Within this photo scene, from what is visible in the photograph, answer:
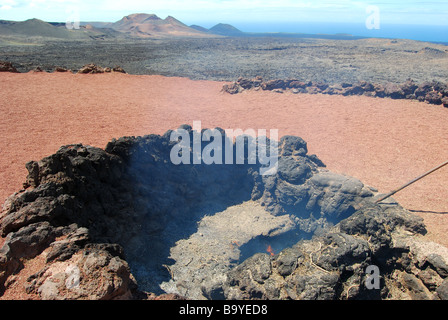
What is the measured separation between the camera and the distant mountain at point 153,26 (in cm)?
7124

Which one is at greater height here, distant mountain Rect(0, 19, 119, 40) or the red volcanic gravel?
distant mountain Rect(0, 19, 119, 40)

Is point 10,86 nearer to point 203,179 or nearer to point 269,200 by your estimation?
point 203,179

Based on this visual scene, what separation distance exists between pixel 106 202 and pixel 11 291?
7.24 feet

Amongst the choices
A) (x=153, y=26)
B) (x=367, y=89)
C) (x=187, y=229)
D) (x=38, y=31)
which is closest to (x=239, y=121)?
(x=187, y=229)

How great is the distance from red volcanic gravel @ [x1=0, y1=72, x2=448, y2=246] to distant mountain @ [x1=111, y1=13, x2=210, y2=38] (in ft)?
191

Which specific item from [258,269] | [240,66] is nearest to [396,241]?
[258,269]

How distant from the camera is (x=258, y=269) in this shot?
4.59m

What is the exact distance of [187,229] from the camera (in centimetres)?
694

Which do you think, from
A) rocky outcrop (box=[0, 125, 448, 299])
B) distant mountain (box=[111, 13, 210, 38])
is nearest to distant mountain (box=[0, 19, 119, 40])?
distant mountain (box=[111, 13, 210, 38])

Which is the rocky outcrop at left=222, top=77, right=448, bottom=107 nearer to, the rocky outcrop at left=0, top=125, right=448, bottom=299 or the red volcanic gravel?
the red volcanic gravel

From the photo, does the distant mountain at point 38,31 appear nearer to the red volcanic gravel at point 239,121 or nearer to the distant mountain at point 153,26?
the distant mountain at point 153,26

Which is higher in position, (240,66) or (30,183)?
(240,66)

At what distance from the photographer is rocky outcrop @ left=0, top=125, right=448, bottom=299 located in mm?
3846

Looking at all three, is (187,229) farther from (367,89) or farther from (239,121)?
(367,89)
